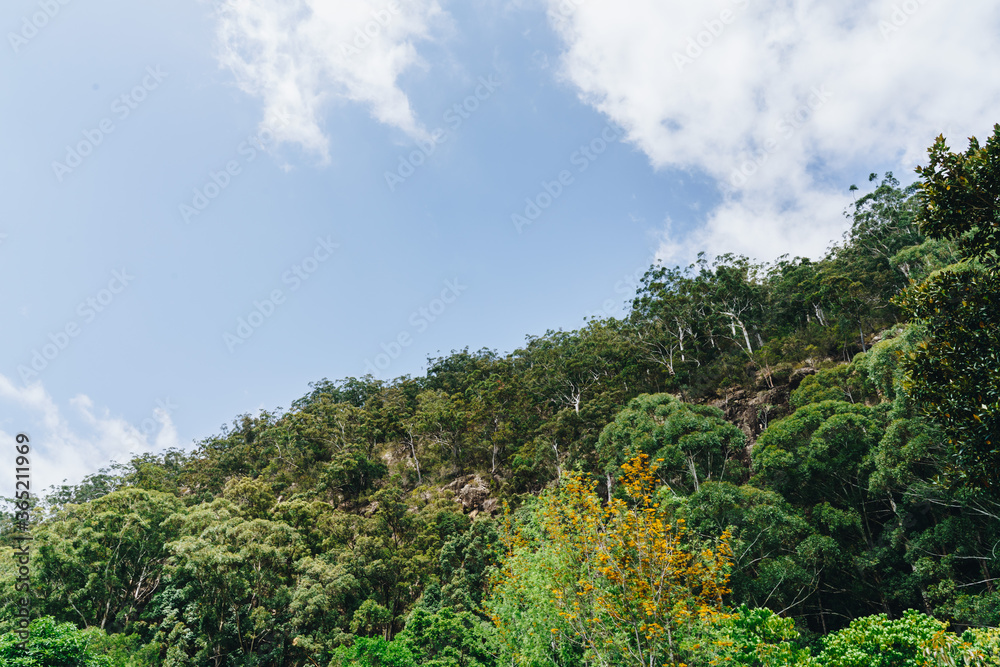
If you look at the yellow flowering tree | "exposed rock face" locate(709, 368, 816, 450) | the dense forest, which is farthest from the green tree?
"exposed rock face" locate(709, 368, 816, 450)

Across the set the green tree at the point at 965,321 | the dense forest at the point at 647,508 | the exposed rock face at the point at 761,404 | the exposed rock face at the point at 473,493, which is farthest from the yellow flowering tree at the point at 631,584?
the exposed rock face at the point at 473,493

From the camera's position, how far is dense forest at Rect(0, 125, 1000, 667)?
21.1ft

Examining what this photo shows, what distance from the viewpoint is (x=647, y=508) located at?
6367 millimetres

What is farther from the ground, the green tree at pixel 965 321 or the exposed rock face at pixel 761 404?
the exposed rock face at pixel 761 404

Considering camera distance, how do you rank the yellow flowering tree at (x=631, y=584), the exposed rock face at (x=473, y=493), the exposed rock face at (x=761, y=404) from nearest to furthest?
the yellow flowering tree at (x=631, y=584) → the exposed rock face at (x=761, y=404) → the exposed rock face at (x=473, y=493)

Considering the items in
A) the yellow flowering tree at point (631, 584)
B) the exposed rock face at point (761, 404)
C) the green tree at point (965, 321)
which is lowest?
the yellow flowering tree at point (631, 584)

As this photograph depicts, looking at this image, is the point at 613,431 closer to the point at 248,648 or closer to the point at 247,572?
the point at 247,572

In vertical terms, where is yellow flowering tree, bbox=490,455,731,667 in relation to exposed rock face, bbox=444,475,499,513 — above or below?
below

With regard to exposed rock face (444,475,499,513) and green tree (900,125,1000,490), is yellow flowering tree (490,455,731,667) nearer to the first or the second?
green tree (900,125,1000,490)

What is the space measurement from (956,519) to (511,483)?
2022 cm

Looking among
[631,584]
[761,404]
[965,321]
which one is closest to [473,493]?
[761,404]

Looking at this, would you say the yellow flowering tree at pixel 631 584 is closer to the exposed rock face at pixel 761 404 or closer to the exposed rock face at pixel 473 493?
the exposed rock face at pixel 761 404

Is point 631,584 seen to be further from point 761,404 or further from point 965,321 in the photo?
point 761,404

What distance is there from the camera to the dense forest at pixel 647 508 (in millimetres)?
6445
